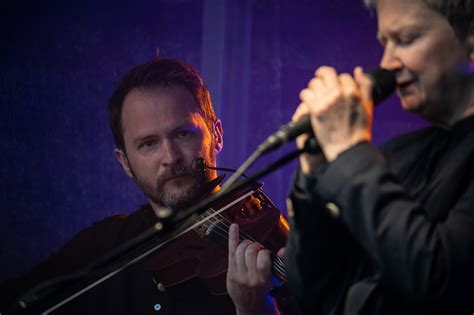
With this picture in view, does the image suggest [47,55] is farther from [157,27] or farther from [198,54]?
[198,54]

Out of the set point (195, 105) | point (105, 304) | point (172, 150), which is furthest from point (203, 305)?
point (195, 105)

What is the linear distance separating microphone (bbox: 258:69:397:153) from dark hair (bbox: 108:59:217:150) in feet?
4.46

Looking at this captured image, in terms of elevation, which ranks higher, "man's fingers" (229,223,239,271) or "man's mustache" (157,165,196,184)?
"man's mustache" (157,165,196,184)

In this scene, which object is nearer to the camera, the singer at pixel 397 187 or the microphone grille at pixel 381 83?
the singer at pixel 397 187

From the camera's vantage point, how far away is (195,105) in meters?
2.40

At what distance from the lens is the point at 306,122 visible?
42.1 inches

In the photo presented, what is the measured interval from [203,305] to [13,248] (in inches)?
34.5

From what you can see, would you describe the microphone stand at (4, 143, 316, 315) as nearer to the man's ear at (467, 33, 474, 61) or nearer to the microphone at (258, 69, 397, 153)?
the microphone at (258, 69, 397, 153)

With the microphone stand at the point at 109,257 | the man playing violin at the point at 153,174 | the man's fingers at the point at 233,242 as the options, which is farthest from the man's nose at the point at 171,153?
the microphone stand at the point at 109,257

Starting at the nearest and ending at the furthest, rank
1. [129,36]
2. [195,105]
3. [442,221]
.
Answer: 1. [442,221]
2. [195,105]
3. [129,36]

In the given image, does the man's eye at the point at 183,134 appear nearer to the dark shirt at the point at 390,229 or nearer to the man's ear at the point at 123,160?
the man's ear at the point at 123,160

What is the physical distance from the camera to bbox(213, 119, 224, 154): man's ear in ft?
8.01

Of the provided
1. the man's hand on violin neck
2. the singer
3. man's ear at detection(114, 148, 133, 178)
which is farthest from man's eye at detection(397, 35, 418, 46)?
man's ear at detection(114, 148, 133, 178)

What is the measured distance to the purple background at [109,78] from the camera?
2.39m
